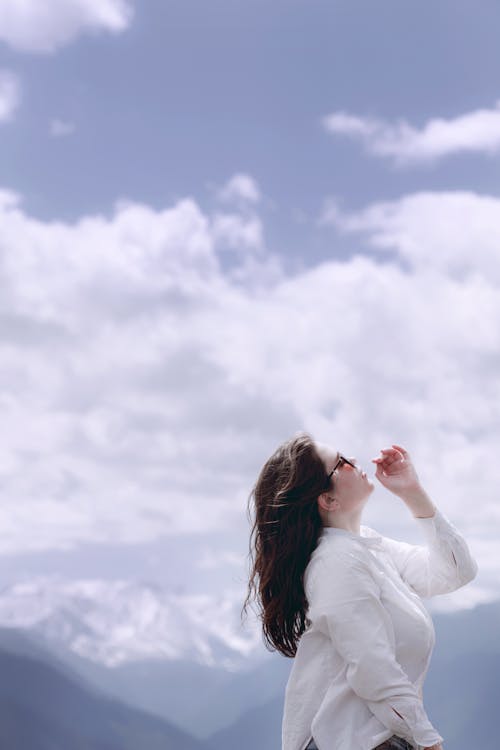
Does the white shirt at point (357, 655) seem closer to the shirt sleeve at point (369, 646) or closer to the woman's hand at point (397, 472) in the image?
the shirt sleeve at point (369, 646)

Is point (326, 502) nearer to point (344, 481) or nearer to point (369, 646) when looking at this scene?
point (344, 481)

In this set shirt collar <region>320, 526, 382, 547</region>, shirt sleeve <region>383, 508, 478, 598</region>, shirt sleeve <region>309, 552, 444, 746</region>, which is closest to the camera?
shirt sleeve <region>309, 552, 444, 746</region>

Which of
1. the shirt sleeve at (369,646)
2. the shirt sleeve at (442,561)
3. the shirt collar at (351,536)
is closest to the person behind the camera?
the shirt sleeve at (369,646)

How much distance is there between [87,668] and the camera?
23312 millimetres

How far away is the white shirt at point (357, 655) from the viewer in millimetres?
2244

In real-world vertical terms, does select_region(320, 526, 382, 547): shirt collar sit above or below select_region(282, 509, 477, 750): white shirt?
above

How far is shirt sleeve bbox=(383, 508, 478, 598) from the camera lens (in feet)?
8.66

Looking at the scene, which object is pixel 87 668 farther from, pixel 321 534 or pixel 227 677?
pixel 321 534

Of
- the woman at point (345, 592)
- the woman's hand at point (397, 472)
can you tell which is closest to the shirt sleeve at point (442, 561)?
the woman at point (345, 592)

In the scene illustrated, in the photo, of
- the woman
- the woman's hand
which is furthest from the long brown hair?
the woman's hand

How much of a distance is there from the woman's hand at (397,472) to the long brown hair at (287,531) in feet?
0.75

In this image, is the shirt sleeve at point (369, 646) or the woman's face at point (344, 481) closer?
the shirt sleeve at point (369, 646)

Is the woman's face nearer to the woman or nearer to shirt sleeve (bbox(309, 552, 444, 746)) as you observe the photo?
the woman

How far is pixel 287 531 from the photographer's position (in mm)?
2551
